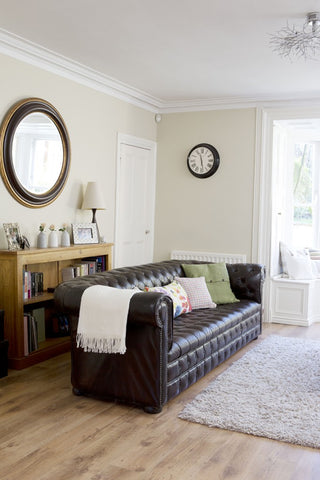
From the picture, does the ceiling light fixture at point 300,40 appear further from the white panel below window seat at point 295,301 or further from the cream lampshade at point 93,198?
the white panel below window seat at point 295,301

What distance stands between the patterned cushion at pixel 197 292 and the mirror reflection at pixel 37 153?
155cm

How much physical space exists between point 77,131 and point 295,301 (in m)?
3.22

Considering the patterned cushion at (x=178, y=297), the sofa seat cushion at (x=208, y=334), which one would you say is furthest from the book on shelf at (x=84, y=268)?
the sofa seat cushion at (x=208, y=334)

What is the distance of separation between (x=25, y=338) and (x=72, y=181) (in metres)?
1.75

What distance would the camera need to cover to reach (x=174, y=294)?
4.64m

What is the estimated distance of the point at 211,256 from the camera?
22.2 ft

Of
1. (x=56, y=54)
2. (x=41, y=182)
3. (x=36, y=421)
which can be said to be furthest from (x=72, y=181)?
(x=36, y=421)

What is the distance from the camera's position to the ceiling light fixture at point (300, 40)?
389 centimetres

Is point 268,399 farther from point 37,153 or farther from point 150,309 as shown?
point 37,153

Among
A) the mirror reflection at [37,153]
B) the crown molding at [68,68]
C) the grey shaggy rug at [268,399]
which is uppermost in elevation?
the crown molding at [68,68]

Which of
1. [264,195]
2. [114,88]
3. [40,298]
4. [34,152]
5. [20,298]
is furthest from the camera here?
[264,195]

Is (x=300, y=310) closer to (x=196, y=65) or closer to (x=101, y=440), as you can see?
(x=196, y=65)

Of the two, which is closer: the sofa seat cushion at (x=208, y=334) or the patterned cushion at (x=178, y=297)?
the sofa seat cushion at (x=208, y=334)

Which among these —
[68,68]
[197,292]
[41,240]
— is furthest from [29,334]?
[68,68]
